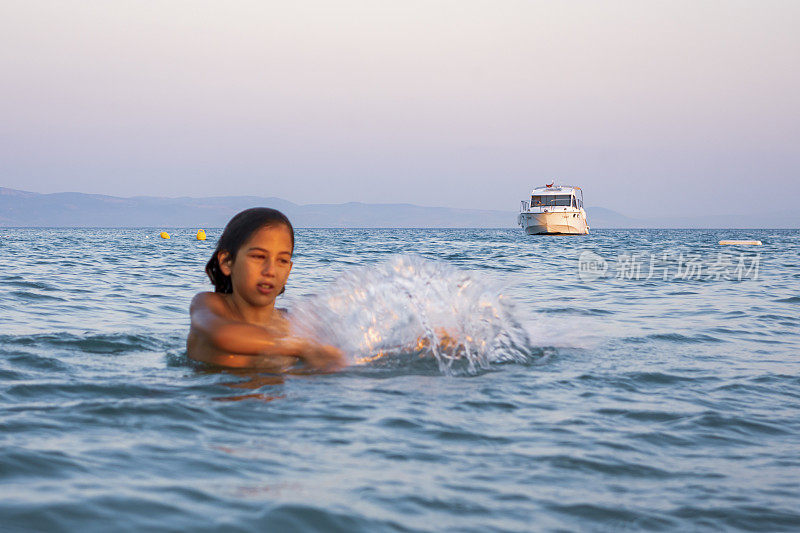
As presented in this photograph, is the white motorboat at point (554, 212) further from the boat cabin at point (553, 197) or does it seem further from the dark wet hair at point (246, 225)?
the dark wet hair at point (246, 225)

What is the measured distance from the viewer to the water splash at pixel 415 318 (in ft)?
17.4

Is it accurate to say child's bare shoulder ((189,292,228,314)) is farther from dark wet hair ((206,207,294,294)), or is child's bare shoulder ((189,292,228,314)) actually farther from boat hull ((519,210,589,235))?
boat hull ((519,210,589,235))

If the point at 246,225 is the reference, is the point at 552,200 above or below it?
above

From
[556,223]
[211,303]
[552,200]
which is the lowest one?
[211,303]

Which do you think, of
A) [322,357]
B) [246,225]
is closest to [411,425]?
[322,357]

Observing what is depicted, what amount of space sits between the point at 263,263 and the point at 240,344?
0.53 metres

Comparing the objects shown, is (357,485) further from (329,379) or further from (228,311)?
(228,311)

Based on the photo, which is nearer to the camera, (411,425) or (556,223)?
(411,425)

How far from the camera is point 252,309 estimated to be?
4953 mm

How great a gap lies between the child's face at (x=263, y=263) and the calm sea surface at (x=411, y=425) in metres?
0.56

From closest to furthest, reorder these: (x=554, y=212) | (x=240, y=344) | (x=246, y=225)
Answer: (x=240, y=344), (x=246, y=225), (x=554, y=212)

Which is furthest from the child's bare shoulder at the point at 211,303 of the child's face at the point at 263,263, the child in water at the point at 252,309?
the child's face at the point at 263,263

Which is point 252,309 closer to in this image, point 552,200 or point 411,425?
point 411,425

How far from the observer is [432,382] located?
4672 mm
